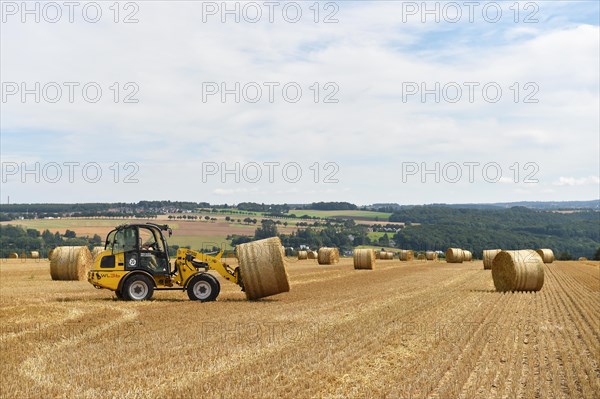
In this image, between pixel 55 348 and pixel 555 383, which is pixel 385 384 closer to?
pixel 555 383

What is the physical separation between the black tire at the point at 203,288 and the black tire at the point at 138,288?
1.24 metres

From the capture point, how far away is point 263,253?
20.7m

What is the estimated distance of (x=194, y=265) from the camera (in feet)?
70.5

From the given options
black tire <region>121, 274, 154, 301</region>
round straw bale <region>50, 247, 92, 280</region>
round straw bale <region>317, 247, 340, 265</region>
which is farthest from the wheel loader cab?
round straw bale <region>317, 247, 340, 265</region>

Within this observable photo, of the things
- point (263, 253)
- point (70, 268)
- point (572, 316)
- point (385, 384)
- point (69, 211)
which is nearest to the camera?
point (385, 384)

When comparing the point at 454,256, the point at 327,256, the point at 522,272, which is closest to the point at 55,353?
the point at 522,272

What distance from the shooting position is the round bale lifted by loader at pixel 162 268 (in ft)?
68.2

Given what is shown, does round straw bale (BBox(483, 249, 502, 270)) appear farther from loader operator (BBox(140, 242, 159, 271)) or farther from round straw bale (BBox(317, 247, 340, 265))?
loader operator (BBox(140, 242, 159, 271))

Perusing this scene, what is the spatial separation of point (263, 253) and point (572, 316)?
29.5ft

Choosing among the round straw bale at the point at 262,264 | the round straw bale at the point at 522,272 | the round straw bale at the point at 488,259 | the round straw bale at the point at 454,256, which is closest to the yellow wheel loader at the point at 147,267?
the round straw bale at the point at 262,264

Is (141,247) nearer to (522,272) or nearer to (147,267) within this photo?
(147,267)

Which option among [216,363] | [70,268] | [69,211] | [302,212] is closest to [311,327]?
[216,363]

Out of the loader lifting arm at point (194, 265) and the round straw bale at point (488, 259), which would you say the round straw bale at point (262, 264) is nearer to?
the loader lifting arm at point (194, 265)

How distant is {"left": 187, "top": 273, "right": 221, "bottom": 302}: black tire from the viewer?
2103cm
